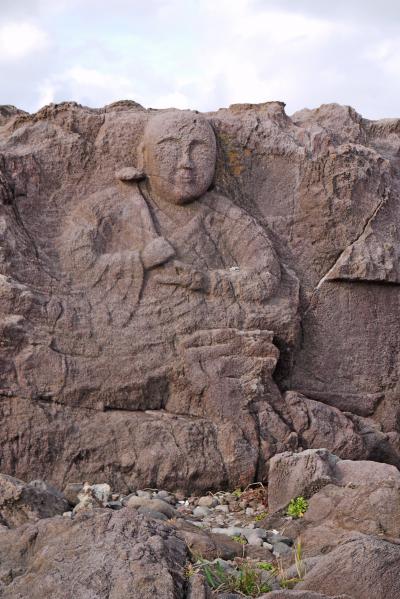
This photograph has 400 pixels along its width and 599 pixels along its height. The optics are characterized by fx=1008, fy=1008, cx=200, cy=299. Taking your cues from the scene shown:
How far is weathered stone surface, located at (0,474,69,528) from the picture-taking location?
5598 mm

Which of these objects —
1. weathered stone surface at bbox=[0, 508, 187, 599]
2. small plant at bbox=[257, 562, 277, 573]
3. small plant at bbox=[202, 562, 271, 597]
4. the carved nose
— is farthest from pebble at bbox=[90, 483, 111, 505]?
the carved nose

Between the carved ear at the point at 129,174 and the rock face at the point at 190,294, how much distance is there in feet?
0.03

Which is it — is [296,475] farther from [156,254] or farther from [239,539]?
[156,254]

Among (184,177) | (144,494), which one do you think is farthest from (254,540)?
(184,177)

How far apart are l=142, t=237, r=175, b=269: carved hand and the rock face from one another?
0.05 ft

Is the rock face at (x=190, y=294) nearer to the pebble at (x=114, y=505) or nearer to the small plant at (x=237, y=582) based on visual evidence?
the pebble at (x=114, y=505)

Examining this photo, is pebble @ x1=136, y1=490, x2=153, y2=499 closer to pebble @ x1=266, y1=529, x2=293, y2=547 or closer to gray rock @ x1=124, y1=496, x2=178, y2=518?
gray rock @ x1=124, y1=496, x2=178, y2=518

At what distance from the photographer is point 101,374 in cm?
696

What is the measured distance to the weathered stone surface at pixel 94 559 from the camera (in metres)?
3.97

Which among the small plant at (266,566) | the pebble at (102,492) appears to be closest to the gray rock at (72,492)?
the pebble at (102,492)

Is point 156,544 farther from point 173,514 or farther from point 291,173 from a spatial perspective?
point 291,173

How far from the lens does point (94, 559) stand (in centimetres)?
412

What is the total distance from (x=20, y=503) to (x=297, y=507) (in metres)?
1.67

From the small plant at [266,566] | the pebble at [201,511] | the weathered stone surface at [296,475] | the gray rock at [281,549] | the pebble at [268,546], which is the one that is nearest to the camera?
the small plant at [266,566]
